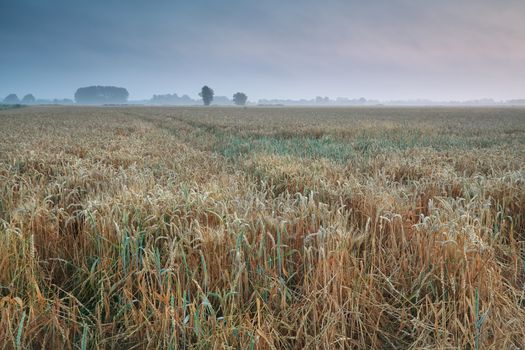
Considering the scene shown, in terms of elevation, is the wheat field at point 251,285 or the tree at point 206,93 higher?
the tree at point 206,93

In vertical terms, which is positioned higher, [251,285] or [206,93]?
[206,93]

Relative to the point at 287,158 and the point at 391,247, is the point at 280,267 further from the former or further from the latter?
the point at 287,158

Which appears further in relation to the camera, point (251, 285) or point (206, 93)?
point (206, 93)

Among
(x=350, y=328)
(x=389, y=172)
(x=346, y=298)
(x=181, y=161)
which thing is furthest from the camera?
(x=181, y=161)

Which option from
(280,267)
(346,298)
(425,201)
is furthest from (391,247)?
(425,201)

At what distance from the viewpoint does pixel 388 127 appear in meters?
20.7

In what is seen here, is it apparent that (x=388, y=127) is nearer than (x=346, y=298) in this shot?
No

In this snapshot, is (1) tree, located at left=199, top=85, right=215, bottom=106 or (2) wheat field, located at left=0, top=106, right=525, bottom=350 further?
(1) tree, located at left=199, top=85, right=215, bottom=106

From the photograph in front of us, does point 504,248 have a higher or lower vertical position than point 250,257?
lower

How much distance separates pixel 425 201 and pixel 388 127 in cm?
1714

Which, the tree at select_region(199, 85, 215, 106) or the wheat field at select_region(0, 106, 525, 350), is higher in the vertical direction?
the tree at select_region(199, 85, 215, 106)

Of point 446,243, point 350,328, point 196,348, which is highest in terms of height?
point 446,243

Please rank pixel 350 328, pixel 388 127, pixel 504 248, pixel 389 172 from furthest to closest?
1. pixel 388 127
2. pixel 389 172
3. pixel 504 248
4. pixel 350 328

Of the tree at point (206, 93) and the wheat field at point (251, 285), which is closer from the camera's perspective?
the wheat field at point (251, 285)
